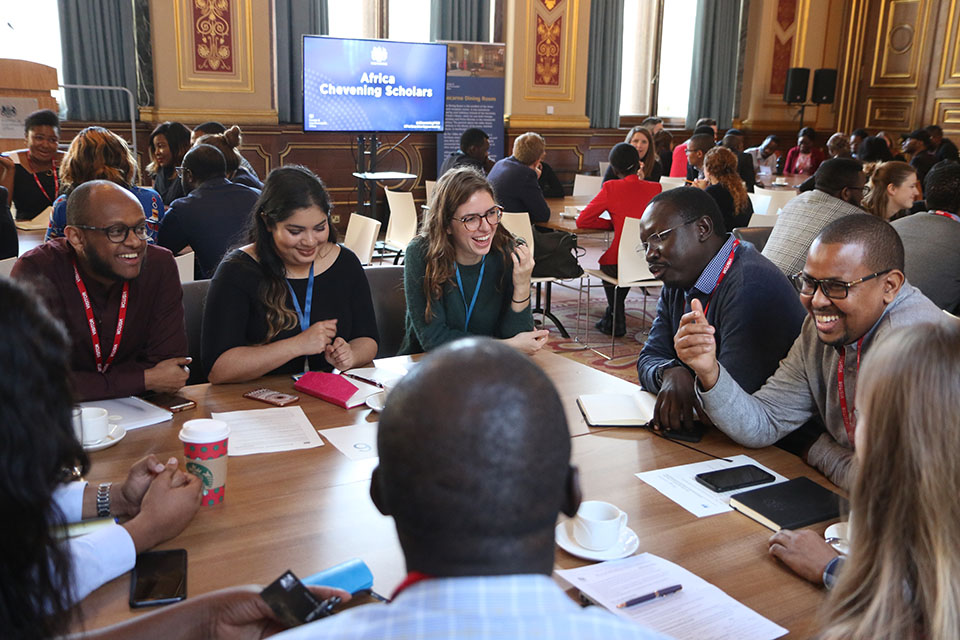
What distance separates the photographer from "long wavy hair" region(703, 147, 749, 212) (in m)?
5.46

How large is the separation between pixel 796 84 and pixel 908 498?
1091cm

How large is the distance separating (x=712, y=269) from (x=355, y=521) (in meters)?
1.42

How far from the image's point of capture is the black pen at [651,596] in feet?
4.16

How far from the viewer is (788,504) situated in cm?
162

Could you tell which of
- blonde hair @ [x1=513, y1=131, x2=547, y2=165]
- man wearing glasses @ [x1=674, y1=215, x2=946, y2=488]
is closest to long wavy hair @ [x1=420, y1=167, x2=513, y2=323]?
man wearing glasses @ [x1=674, y1=215, x2=946, y2=488]

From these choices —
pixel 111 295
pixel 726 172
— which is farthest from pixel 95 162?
pixel 726 172

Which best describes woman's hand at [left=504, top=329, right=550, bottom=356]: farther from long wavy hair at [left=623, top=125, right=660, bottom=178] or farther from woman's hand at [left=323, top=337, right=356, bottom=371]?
long wavy hair at [left=623, top=125, right=660, bottom=178]

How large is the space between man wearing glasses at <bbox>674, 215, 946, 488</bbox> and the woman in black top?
13.9 feet

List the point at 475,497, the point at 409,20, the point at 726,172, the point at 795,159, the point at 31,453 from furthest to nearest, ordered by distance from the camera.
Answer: the point at 795,159 → the point at 409,20 → the point at 726,172 → the point at 31,453 → the point at 475,497

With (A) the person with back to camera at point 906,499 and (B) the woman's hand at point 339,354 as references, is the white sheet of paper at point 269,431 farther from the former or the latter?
(A) the person with back to camera at point 906,499

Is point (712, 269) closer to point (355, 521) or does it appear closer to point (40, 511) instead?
point (355, 521)

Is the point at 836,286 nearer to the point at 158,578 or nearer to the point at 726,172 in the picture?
the point at 158,578

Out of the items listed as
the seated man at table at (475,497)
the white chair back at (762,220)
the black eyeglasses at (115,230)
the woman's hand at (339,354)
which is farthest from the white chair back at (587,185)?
the seated man at table at (475,497)

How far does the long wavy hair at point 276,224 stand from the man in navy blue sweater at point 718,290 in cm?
107
